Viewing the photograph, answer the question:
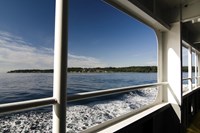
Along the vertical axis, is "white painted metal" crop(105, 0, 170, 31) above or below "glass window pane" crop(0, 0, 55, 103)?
above

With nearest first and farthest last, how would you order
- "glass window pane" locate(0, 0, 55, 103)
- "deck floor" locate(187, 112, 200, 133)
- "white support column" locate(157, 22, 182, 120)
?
1. "glass window pane" locate(0, 0, 55, 103)
2. "white support column" locate(157, 22, 182, 120)
3. "deck floor" locate(187, 112, 200, 133)

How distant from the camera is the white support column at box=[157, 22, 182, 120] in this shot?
9.53ft

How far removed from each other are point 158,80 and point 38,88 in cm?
227

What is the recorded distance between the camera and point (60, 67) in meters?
1.08

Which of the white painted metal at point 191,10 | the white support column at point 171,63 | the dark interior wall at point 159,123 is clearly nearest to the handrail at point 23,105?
the dark interior wall at point 159,123

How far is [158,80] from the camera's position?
3.06 metres

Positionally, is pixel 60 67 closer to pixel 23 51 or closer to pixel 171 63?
pixel 23 51

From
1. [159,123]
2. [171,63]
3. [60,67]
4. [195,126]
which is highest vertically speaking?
[171,63]

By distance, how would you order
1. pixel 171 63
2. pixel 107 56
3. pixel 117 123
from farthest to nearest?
pixel 107 56, pixel 171 63, pixel 117 123

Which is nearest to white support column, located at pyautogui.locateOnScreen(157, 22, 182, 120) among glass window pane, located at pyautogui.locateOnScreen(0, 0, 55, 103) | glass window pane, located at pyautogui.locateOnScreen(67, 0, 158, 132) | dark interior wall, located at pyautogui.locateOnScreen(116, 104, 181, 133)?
dark interior wall, located at pyautogui.locateOnScreen(116, 104, 181, 133)

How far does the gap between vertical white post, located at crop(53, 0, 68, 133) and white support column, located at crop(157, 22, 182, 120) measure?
2.48 m

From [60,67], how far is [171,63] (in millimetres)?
2568

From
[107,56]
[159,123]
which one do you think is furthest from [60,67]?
[107,56]

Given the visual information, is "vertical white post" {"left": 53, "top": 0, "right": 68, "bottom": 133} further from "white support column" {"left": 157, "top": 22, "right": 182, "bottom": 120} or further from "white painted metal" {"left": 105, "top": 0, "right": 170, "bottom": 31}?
"white support column" {"left": 157, "top": 22, "right": 182, "bottom": 120}
